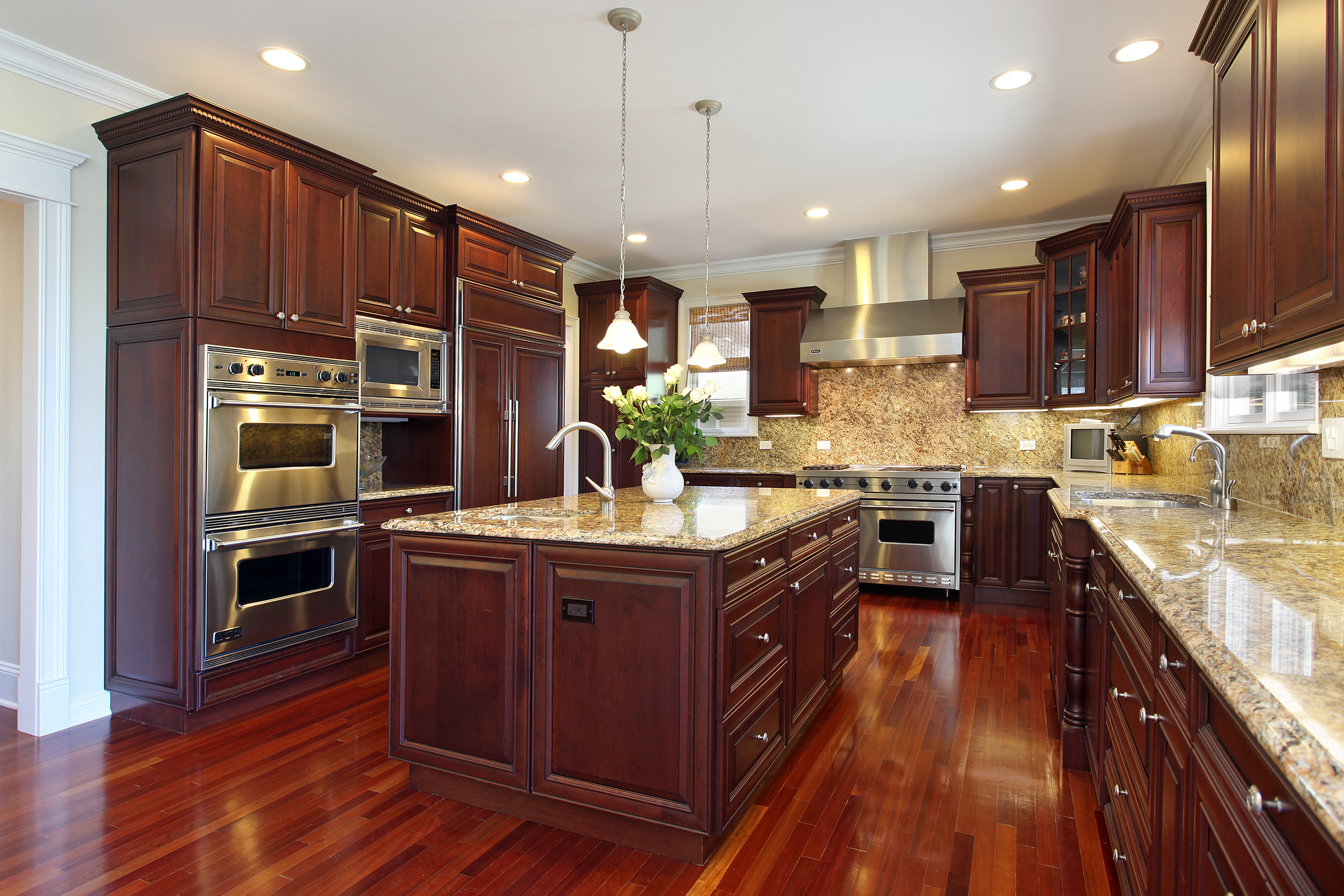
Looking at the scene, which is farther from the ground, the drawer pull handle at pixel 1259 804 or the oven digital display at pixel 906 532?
the drawer pull handle at pixel 1259 804

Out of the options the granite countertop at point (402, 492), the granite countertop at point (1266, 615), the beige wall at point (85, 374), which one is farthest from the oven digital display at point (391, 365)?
the granite countertop at point (1266, 615)

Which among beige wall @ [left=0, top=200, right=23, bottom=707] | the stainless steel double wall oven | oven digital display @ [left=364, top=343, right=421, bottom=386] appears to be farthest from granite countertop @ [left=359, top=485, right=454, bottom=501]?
beige wall @ [left=0, top=200, right=23, bottom=707]

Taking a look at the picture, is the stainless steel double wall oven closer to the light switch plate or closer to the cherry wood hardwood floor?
the cherry wood hardwood floor

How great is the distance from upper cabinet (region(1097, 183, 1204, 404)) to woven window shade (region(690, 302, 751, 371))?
128 inches

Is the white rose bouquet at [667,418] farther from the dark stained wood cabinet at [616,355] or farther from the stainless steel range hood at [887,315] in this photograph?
the dark stained wood cabinet at [616,355]

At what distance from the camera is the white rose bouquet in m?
2.72

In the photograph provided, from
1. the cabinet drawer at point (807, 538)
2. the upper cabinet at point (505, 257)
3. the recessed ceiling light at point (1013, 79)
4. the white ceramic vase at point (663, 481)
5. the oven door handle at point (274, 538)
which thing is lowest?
the oven door handle at point (274, 538)

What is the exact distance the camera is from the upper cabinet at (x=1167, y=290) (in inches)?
129

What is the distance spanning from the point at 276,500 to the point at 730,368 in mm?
4109

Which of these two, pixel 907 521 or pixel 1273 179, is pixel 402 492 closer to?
pixel 907 521

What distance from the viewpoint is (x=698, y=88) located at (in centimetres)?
330

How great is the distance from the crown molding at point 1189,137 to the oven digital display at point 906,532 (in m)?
2.56

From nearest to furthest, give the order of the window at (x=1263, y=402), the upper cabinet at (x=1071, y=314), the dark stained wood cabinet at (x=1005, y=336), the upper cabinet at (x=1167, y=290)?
1. the window at (x=1263, y=402)
2. the upper cabinet at (x=1167, y=290)
3. the upper cabinet at (x=1071, y=314)
4. the dark stained wood cabinet at (x=1005, y=336)

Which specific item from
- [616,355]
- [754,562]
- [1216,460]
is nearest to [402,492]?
[754,562]
